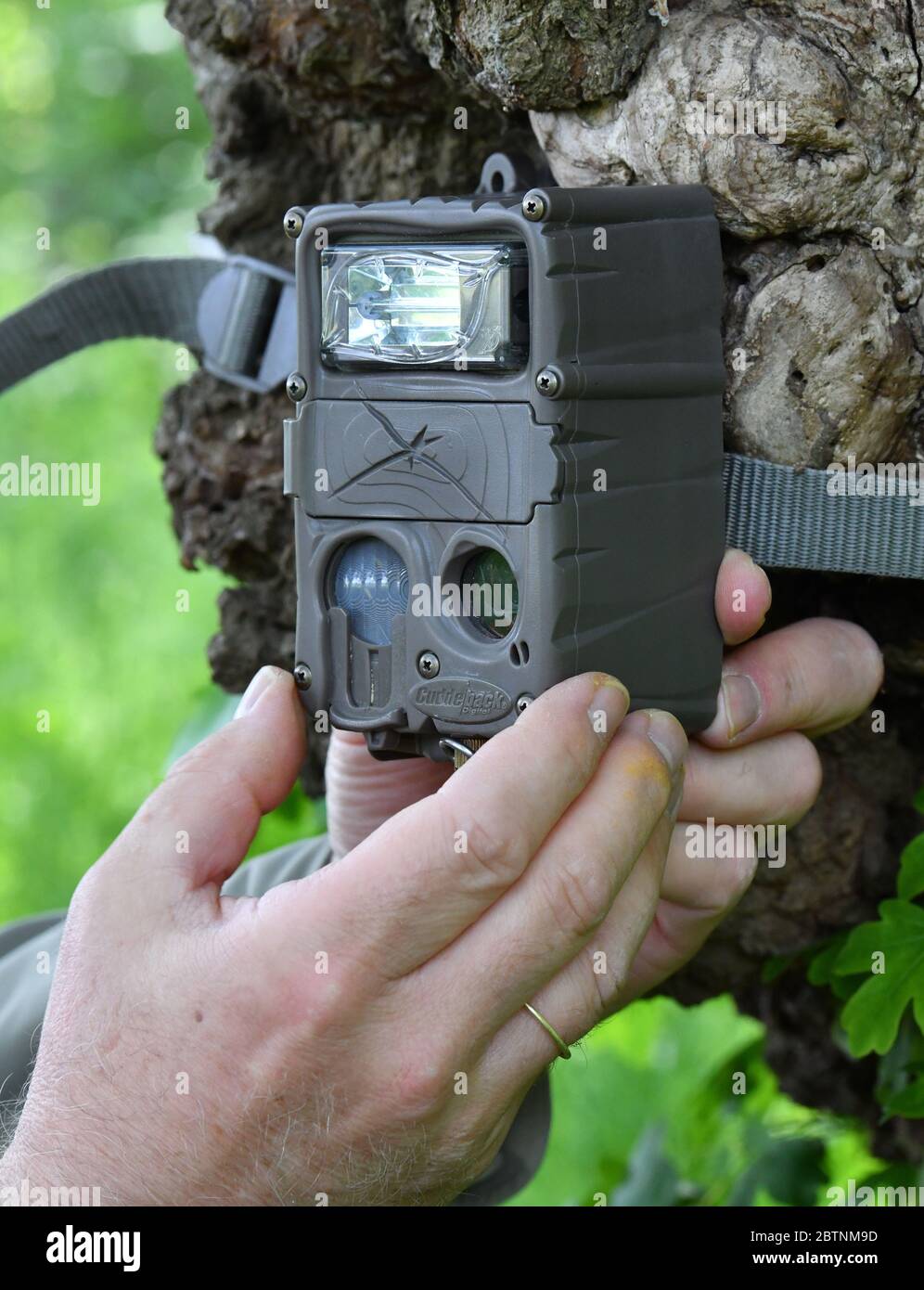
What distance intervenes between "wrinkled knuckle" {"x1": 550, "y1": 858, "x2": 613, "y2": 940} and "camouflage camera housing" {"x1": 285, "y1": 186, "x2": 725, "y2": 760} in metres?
0.12

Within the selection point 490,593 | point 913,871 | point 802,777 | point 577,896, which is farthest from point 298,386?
point 913,871

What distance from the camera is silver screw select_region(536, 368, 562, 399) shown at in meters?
0.92

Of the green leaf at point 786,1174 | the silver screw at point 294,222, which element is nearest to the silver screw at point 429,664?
the silver screw at point 294,222

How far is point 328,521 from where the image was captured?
104cm

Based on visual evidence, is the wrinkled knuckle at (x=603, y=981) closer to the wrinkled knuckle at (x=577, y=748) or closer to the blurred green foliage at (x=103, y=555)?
the wrinkled knuckle at (x=577, y=748)

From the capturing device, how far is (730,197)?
3.44 feet

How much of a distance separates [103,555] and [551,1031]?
341 centimetres

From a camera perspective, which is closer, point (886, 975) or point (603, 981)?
point (603, 981)

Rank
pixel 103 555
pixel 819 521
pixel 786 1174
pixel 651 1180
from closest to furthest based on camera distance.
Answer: pixel 819 521
pixel 786 1174
pixel 651 1180
pixel 103 555

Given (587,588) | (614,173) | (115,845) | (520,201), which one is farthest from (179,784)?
(614,173)

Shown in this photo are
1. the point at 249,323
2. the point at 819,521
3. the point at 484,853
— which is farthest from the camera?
the point at 249,323

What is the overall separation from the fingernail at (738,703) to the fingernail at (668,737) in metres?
0.10

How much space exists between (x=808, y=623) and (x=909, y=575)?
14cm

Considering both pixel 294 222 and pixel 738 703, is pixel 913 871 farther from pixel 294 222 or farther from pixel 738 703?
pixel 294 222
